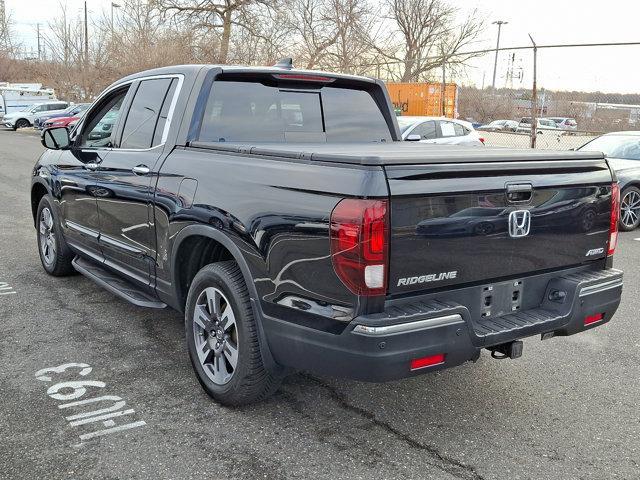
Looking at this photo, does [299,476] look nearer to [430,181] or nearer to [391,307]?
[391,307]

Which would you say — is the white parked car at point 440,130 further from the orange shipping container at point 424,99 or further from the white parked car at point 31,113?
the white parked car at point 31,113

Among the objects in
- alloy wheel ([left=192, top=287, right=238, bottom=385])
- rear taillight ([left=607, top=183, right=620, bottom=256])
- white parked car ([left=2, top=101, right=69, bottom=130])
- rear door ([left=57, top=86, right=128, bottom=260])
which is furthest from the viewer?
white parked car ([left=2, top=101, right=69, bottom=130])

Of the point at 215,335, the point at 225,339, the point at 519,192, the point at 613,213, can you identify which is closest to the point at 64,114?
the point at 215,335

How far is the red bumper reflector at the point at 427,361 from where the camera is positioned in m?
2.77

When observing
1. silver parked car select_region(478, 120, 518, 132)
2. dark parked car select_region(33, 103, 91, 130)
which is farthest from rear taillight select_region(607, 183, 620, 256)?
dark parked car select_region(33, 103, 91, 130)

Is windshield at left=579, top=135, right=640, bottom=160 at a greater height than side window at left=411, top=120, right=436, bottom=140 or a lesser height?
lesser

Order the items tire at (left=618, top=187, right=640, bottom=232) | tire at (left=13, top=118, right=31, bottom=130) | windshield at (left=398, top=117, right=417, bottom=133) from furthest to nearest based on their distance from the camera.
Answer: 1. tire at (left=13, top=118, right=31, bottom=130)
2. windshield at (left=398, top=117, right=417, bottom=133)
3. tire at (left=618, top=187, right=640, bottom=232)

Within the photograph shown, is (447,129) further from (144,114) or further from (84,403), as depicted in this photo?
(84,403)

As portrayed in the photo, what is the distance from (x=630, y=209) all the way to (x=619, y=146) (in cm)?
138

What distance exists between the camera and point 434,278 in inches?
114

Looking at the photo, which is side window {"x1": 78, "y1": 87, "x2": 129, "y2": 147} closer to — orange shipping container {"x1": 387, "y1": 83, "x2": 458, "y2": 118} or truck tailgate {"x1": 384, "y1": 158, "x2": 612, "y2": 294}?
truck tailgate {"x1": 384, "y1": 158, "x2": 612, "y2": 294}

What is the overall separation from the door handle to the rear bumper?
156cm

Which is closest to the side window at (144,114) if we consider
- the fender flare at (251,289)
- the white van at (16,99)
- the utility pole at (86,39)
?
the fender flare at (251,289)

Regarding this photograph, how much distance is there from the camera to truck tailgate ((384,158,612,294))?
2764 mm
